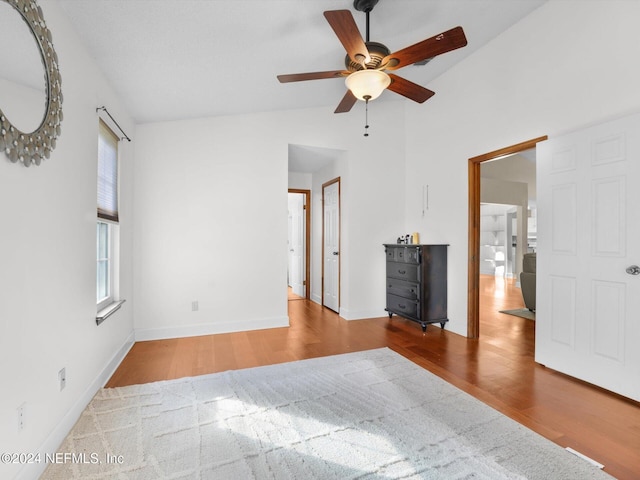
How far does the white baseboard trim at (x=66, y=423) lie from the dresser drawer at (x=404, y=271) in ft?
10.7

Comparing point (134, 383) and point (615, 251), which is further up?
point (615, 251)

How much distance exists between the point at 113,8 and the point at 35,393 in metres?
2.15

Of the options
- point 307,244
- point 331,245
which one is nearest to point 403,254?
point 331,245

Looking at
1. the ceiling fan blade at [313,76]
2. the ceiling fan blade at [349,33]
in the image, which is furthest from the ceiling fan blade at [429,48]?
the ceiling fan blade at [313,76]

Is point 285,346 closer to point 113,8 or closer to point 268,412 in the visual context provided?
point 268,412

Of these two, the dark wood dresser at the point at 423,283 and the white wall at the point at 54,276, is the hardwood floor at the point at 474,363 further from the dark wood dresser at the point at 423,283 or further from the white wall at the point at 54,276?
the white wall at the point at 54,276

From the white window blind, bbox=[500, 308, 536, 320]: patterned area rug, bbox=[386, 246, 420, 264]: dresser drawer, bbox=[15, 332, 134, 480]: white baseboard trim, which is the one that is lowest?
bbox=[500, 308, 536, 320]: patterned area rug

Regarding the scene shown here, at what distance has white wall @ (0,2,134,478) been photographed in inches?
52.1

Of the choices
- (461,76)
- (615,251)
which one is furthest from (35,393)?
(461,76)

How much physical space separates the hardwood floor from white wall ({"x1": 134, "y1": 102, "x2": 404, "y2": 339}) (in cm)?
35

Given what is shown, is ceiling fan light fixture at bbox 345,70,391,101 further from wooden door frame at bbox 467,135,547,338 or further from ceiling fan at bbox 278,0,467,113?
wooden door frame at bbox 467,135,547,338

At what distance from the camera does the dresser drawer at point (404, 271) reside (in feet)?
12.9

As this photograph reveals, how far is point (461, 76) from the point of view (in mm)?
3725

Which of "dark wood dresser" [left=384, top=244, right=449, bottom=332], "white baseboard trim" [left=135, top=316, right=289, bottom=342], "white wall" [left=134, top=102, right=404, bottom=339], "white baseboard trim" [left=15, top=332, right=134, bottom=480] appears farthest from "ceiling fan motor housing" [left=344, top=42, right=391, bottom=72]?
"white baseboard trim" [left=135, top=316, right=289, bottom=342]
